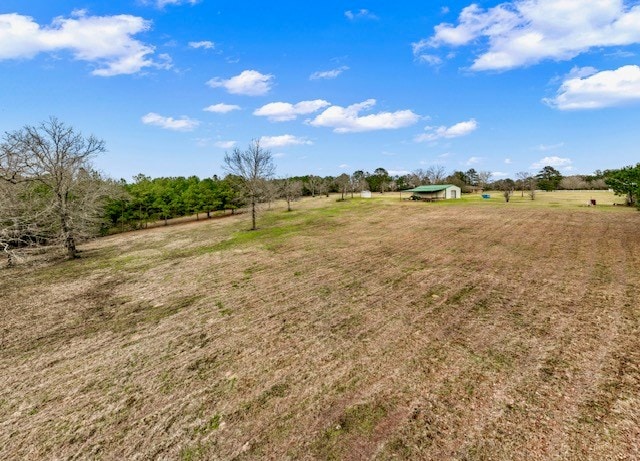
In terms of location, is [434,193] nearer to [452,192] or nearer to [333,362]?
[452,192]

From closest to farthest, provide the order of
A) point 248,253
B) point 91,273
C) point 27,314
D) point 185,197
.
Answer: point 27,314 → point 91,273 → point 248,253 → point 185,197

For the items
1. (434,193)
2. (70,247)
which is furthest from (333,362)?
(434,193)

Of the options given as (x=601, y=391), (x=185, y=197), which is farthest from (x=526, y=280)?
(x=185, y=197)

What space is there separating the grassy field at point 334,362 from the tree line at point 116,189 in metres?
5.06

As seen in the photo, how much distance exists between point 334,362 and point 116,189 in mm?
38181

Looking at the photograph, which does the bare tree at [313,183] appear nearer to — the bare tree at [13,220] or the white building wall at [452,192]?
the white building wall at [452,192]

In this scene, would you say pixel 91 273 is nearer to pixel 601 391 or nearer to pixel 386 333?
pixel 386 333

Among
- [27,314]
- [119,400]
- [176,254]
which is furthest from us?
[176,254]

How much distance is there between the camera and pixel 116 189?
36.0 m

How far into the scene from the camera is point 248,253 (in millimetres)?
22031

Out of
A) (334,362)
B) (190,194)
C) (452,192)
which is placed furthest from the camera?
(452,192)

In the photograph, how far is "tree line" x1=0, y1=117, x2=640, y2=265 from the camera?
1524cm

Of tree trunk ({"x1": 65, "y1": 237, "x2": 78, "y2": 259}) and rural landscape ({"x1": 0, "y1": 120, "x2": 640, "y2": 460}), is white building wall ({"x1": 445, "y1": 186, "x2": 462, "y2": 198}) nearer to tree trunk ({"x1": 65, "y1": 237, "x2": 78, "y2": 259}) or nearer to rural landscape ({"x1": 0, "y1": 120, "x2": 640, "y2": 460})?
rural landscape ({"x1": 0, "y1": 120, "x2": 640, "y2": 460})

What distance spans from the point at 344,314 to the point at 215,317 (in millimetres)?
4768
